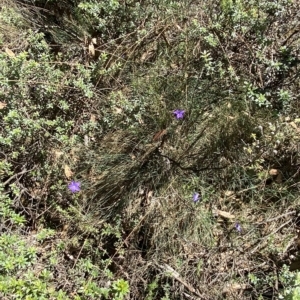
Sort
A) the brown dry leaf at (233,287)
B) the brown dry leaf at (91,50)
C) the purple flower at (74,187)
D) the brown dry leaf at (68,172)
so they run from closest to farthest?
1. the brown dry leaf at (233,287)
2. the purple flower at (74,187)
3. the brown dry leaf at (68,172)
4. the brown dry leaf at (91,50)

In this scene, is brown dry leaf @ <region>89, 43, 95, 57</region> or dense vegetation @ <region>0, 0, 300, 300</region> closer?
dense vegetation @ <region>0, 0, 300, 300</region>

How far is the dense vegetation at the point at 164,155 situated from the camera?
8.14 feet

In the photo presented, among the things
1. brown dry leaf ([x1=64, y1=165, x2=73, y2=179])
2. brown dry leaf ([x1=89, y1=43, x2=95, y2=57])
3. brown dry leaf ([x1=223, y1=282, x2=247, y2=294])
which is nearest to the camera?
brown dry leaf ([x1=223, y1=282, x2=247, y2=294])

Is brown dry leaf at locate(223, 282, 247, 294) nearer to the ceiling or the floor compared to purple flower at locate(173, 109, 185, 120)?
nearer to the floor

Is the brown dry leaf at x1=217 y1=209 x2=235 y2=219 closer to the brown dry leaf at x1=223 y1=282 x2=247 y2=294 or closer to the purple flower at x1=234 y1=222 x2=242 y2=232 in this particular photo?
the purple flower at x1=234 y1=222 x2=242 y2=232

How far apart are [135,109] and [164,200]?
1.90ft

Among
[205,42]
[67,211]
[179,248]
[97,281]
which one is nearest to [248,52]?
[205,42]

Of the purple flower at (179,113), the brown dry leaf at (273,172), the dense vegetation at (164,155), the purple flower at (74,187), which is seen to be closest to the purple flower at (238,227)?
the dense vegetation at (164,155)

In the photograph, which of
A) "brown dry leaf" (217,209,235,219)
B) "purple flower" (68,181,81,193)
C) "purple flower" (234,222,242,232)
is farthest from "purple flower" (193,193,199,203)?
"purple flower" (68,181,81,193)

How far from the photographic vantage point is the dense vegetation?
2480 mm

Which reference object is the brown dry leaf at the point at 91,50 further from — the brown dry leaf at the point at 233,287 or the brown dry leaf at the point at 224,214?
the brown dry leaf at the point at 233,287

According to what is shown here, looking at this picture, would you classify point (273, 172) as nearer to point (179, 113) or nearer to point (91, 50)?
point (179, 113)

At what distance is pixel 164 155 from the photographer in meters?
2.62

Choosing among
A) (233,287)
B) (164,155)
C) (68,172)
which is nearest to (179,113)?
(164,155)
